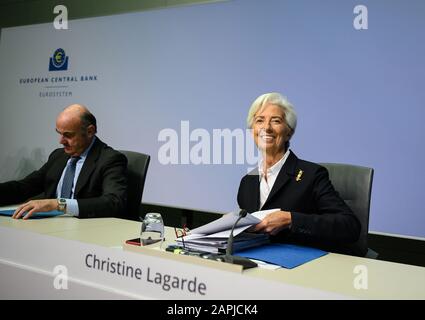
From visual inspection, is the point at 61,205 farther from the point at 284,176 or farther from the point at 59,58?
the point at 59,58

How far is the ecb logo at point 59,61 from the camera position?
4.21m

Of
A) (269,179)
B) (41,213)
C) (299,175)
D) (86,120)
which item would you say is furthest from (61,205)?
(299,175)

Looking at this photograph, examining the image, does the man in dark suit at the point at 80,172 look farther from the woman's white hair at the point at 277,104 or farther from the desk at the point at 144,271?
the woman's white hair at the point at 277,104

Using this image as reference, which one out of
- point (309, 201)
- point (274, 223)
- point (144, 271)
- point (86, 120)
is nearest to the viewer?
point (144, 271)

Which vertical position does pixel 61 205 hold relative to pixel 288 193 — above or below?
below

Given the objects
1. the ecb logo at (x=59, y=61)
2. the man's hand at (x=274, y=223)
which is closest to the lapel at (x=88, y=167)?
the man's hand at (x=274, y=223)

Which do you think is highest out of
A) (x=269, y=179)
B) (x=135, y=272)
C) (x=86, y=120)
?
(x=86, y=120)

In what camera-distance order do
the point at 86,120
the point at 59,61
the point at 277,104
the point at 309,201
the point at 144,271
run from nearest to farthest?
the point at 144,271 < the point at 309,201 < the point at 277,104 < the point at 86,120 < the point at 59,61

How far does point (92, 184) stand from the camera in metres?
2.47

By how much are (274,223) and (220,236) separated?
24 cm

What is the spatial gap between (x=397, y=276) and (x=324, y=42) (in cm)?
196
